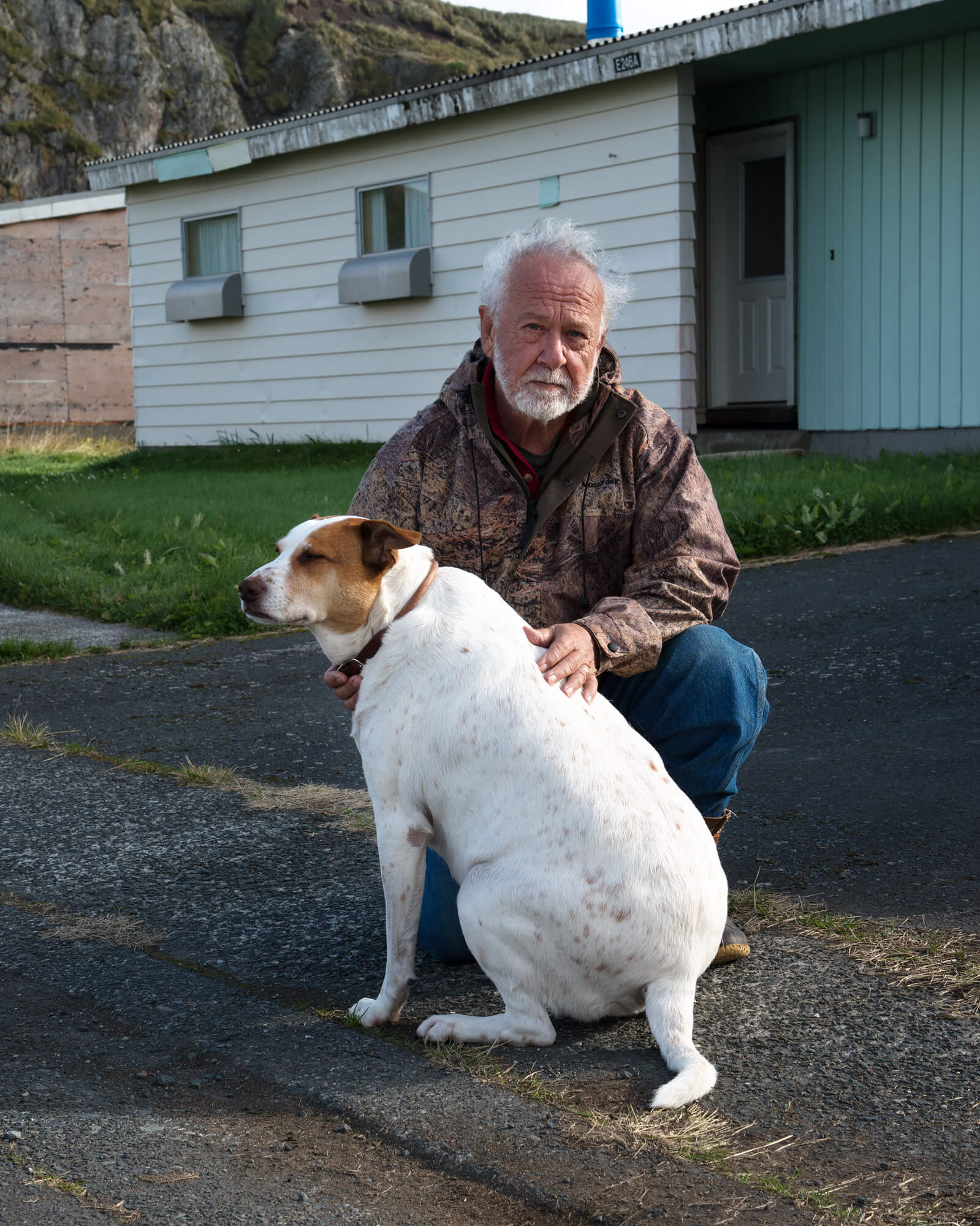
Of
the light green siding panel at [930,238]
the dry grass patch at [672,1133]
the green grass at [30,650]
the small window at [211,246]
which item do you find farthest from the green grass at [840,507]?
the small window at [211,246]

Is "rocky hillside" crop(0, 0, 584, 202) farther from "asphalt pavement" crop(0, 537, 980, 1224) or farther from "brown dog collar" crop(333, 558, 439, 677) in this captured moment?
"brown dog collar" crop(333, 558, 439, 677)

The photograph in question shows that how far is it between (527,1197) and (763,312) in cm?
1119

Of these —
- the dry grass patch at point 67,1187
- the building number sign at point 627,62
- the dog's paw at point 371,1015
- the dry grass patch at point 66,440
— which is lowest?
the dry grass patch at point 67,1187

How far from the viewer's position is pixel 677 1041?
239cm

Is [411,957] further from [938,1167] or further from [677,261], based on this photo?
[677,261]

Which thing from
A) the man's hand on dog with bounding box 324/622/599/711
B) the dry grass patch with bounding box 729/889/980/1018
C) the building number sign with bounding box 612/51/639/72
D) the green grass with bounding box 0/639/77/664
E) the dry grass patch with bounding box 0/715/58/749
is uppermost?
the building number sign with bounding box 612/51/639/72

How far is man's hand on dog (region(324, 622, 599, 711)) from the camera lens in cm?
270

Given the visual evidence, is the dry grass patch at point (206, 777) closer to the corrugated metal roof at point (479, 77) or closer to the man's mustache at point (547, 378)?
the man's mustache at point (547, 378)

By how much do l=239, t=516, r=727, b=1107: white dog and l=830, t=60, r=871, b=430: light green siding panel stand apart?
29.9 feet

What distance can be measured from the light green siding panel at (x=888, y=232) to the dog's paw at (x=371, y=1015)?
8.98 metres

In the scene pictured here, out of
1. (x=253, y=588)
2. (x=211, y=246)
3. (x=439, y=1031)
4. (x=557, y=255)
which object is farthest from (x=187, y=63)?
(x=439, y=1031)

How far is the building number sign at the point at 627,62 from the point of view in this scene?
34.8ft

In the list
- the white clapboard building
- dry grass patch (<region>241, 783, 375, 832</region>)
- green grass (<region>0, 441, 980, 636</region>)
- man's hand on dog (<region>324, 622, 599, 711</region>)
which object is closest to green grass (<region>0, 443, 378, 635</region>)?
green grass (<region>0, 441, 980, 636</region>)

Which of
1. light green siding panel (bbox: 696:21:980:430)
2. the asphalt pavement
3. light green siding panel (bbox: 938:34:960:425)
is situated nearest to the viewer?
the asphalt pavement
